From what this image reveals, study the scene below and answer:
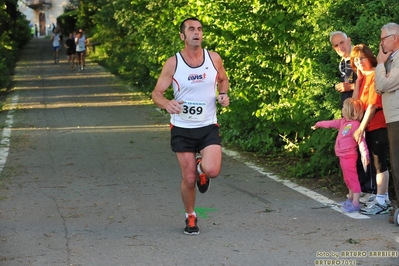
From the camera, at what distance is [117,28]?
3406cm

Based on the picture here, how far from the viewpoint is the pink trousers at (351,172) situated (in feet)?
27.2

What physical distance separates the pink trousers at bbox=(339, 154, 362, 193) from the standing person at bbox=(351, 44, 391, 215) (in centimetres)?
20

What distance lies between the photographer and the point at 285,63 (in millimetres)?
12047

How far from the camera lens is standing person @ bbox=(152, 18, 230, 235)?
7.48 meters

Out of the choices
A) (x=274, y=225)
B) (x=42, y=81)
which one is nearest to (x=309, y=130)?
(x=274, y=225)

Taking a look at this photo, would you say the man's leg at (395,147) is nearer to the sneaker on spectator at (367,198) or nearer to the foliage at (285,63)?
the sneaker on spectator at (367,198)

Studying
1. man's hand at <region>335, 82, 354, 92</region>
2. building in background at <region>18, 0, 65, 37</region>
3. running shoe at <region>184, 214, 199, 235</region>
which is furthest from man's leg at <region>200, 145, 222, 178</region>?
building in background at <region>18, 0, 65, 37</region>

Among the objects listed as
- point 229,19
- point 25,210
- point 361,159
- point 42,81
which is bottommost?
point 42,81

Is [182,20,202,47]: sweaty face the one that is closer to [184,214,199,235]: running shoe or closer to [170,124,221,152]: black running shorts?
[170,124,221,152]: black running shorts

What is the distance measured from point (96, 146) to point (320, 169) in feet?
16.5

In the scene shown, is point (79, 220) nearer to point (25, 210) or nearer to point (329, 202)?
point (25, 210)

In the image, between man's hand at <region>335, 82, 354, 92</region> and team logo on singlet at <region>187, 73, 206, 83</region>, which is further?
man's hand at <region>335, 82, 354, 92</region>

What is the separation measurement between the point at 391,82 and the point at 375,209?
4.27 feet

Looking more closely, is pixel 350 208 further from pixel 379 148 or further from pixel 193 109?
pixel 193 109
